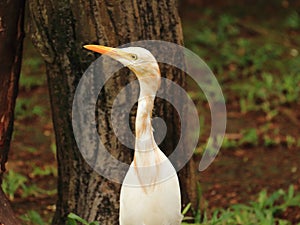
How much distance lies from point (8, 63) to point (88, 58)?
0.48 meters

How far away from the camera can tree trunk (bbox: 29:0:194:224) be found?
4.07m

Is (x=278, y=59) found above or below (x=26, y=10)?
below

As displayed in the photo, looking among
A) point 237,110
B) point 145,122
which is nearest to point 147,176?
point 145,122

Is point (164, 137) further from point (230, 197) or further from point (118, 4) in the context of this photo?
point (230, 197)

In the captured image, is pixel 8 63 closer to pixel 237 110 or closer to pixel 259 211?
pixel 259 211

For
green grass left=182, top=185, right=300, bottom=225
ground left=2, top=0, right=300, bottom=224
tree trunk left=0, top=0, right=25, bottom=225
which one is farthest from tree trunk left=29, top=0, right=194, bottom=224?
ground left=2, top=0, right=300, bottom=224

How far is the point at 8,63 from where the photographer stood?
14.1 ft

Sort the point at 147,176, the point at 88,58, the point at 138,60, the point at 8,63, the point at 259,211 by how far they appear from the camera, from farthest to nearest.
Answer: the point at 259,211, the point at 8,63, the point at 88,58, the point at 147,176, the point at 138,60

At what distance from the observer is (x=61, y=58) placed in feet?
13.8

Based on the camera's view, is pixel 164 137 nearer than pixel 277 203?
Yes

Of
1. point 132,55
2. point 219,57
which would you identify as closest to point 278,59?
point 219,57

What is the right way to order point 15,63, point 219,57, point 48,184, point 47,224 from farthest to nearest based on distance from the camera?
1. point 219,57
2. point 48,184
3. point 47,224
4. point 15,63

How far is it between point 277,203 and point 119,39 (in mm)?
1910

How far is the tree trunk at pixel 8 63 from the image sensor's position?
4176 millimetres
